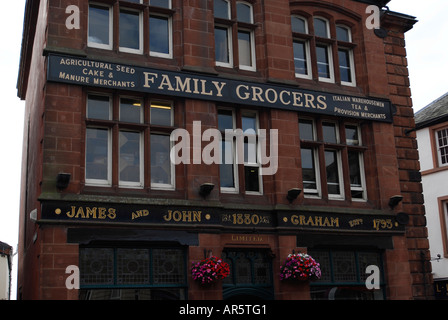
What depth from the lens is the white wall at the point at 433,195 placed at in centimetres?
3000

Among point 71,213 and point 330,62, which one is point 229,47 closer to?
point 330,62

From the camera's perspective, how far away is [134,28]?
683 inches

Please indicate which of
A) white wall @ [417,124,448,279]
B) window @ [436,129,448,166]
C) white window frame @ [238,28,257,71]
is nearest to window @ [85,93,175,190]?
white window frame @ [238,28,257,71]

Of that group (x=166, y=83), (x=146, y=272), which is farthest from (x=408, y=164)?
(x=146, y=272)

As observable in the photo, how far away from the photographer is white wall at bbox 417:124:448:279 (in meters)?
30.0

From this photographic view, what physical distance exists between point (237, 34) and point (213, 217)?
612 cm

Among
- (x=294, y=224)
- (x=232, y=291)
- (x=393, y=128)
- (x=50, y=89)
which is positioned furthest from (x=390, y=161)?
(x=50, y=89)

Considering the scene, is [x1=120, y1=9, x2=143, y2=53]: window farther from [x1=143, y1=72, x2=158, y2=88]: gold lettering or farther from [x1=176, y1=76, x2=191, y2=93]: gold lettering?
[x1=176, y1=76, x2=191, y2=93]: gold lettering

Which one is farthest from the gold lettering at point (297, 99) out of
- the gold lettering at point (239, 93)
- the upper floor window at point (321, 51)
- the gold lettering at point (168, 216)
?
the gold lettering at point (168, 216)

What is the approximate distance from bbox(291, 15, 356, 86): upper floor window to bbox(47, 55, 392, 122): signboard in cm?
111

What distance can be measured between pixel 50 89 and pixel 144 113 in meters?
2.69

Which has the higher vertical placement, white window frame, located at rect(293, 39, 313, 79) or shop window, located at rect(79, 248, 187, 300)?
white window frame, located at rect(293, 39, 313, 79)

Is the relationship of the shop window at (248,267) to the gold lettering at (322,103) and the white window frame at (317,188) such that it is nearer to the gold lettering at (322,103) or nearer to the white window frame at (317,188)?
the white window frame at (317,188)
